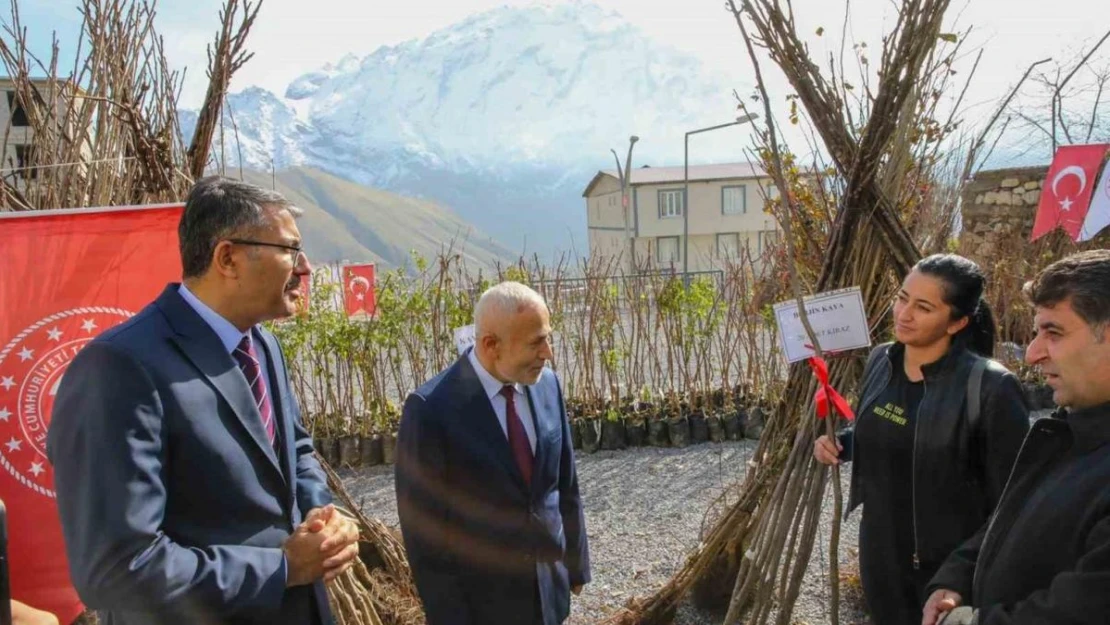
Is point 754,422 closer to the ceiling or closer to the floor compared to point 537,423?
closer to the floor

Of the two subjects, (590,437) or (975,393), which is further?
(590,437)

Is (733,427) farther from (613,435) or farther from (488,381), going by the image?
(488,381)

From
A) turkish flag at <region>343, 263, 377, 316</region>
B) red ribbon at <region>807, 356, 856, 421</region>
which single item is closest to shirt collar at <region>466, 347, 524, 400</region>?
red ribbon at <region>807, 356, 856, 421</region>

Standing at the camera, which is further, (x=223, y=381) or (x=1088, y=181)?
(x=1088, y=181)

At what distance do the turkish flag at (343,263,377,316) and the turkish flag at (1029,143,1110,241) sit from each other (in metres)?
5.80

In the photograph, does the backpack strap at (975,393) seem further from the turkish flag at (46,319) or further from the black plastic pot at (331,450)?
the black plastic pot at (331,450)

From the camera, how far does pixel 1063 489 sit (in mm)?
1345

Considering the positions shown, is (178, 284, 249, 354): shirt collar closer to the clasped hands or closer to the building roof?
the clasped hands

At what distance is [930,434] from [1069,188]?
5911 mm

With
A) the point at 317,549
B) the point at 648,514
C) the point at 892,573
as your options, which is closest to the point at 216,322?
the point at 317,549

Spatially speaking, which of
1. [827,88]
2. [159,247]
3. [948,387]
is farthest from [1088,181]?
[159,247]

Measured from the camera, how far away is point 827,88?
252 cm

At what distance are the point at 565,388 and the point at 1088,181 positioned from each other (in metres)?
4.74

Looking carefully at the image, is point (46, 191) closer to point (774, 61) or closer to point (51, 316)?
point (51, 316)
